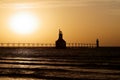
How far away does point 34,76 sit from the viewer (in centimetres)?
3453

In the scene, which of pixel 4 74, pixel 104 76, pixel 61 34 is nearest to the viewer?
pixel 104 76

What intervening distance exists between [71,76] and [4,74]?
6.97 m

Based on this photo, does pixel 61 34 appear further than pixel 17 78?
Yes

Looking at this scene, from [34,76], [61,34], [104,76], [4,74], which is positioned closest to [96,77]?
[104,76]

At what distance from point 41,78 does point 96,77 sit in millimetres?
4953

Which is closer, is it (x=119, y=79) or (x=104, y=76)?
(x=119, y=79)

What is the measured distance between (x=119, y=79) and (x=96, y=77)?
241cm

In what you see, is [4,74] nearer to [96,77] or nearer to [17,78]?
[17,78]

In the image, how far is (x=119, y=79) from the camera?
1224 inches

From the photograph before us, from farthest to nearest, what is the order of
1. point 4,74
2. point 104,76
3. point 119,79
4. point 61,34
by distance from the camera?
1. point 61,34
2. point 4,74
3. point 104,76
4. point 119,79

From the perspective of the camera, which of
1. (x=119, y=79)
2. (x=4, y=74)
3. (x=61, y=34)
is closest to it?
(x=119, y=79)

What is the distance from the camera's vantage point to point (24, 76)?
34.6 m

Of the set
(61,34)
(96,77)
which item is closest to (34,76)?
(96,77)

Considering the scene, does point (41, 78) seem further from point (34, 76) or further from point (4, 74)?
point (4, 74)
